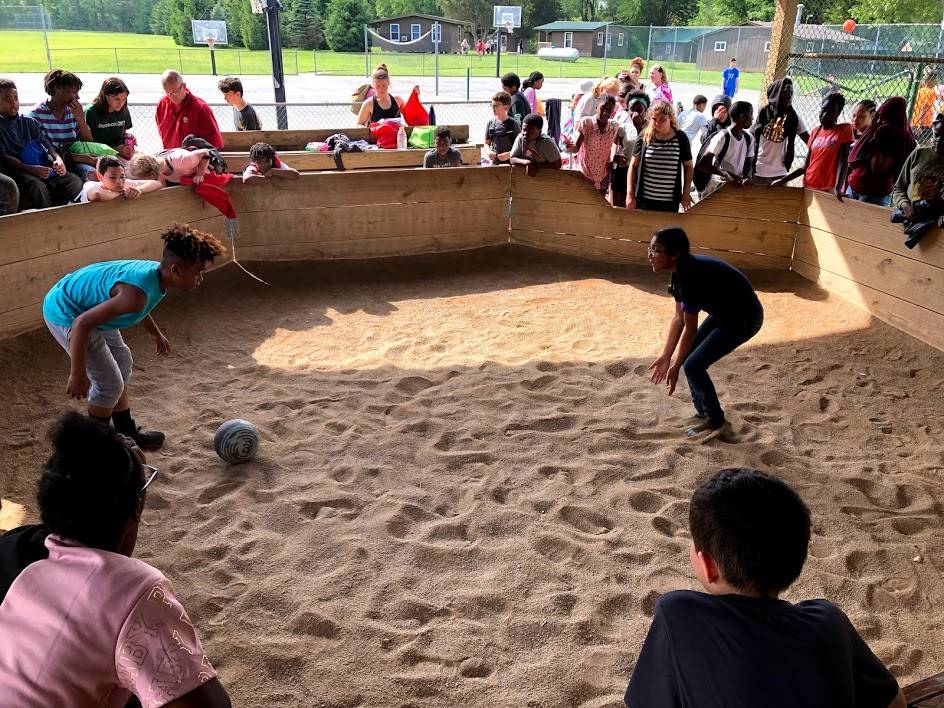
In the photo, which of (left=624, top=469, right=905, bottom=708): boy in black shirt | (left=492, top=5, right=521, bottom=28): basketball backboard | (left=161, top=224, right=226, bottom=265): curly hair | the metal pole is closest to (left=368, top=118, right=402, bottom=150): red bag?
the metal pole

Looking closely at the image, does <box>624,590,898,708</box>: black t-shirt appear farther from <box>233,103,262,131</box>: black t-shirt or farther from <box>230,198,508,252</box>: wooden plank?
<box>233,103,262,131</box>: black t-shirt

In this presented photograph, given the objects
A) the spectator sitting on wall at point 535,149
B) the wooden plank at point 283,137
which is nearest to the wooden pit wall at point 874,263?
the spectator sitting on wall at point 535,149

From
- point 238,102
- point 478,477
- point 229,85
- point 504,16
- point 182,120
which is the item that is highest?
point 504,16

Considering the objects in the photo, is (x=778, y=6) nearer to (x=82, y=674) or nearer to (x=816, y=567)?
(x=816, y=567)

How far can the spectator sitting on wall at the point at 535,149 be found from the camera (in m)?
8.80

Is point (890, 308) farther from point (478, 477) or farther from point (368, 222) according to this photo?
point (368, 222)

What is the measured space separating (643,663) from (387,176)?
24.3ft

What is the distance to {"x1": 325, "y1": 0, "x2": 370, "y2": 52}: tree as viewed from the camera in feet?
173

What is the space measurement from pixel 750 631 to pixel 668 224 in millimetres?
7351

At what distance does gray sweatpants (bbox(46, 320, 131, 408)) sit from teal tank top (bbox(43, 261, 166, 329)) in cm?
11

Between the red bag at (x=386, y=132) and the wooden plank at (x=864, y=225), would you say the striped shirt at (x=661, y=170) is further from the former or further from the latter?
the red bag at (x=386, y=132)

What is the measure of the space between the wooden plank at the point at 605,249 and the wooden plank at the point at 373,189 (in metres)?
0.64

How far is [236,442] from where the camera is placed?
4.66m

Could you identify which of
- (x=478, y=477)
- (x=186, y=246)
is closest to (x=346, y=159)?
(x=186, y=246)
